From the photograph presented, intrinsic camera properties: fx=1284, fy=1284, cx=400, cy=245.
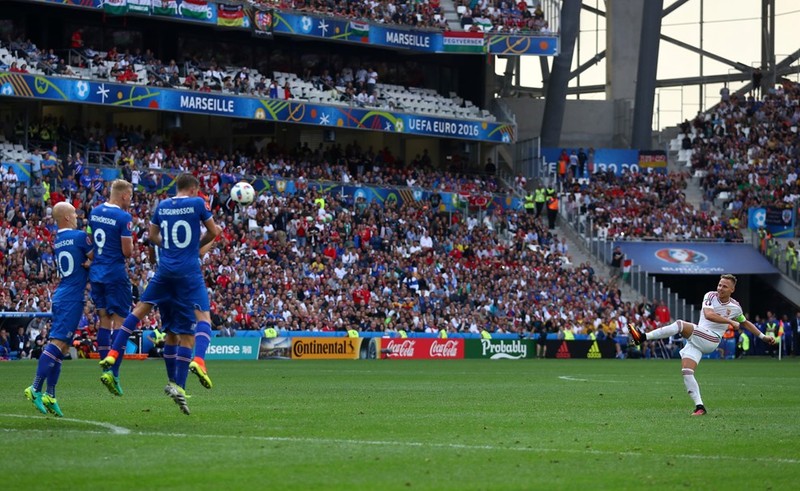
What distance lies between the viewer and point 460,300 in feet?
160

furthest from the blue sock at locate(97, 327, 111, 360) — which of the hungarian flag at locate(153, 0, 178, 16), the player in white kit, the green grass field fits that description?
the hungarian flag at locate(153, 0, 178, 16)

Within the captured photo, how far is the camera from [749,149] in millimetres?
63125

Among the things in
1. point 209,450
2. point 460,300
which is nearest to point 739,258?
point 460,300

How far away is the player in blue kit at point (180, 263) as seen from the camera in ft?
46.8

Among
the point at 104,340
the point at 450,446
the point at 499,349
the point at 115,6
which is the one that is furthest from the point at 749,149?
the point at 450,446

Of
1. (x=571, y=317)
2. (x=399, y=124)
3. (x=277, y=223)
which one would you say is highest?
(x=399, y=124)

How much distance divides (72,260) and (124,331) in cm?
100

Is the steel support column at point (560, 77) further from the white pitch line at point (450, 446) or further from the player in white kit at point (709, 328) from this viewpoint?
the white pitch line at point (450, 446)

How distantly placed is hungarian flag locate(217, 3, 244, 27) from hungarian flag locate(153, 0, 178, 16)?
6.77 ft

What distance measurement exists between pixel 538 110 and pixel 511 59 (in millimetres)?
3077

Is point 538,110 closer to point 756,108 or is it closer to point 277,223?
point 756,108

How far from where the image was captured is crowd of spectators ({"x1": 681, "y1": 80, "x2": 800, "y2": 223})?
59875 millimetres

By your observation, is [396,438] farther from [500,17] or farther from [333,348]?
[500,17]

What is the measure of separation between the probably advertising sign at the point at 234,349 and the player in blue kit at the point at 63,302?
23851 mm
